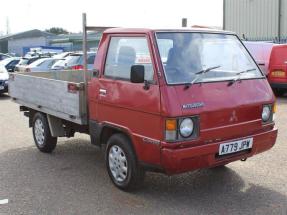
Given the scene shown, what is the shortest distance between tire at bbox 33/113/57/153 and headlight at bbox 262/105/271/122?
141 inches

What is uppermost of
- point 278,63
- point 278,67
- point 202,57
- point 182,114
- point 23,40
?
point 23,40

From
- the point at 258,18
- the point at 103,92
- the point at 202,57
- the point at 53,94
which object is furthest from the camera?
the point at 258,18

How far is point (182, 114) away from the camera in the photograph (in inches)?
180

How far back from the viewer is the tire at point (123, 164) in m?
5.13

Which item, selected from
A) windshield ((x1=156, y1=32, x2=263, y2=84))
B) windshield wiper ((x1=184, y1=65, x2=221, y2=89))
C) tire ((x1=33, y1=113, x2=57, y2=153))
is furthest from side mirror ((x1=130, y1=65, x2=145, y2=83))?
tire ((x1=33, y1=113, x2=57, y2=153))

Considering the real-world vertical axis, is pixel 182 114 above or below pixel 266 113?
above

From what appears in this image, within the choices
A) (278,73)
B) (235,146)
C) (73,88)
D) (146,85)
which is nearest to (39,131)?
(73,88)

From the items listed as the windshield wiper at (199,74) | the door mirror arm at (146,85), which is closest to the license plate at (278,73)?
the windshield wiper at (199,74)

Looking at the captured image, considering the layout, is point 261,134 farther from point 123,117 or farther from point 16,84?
point 16,84

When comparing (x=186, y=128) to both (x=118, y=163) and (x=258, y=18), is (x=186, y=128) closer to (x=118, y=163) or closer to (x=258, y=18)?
(x=118, y=163)

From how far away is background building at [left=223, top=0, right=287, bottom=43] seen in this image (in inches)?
1027

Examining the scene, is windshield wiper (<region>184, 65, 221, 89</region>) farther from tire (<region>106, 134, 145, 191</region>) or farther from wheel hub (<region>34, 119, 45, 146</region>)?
wheel hub (<region>34, 119, 45, 146</region>)

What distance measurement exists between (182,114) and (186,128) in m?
0.17

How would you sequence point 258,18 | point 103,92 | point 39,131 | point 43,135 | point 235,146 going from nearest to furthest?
1. point 235,146
2. point 103,92
3. point 43,135
4. point 39,131
5. point 258,18
